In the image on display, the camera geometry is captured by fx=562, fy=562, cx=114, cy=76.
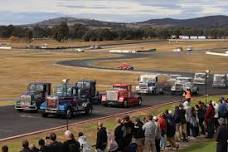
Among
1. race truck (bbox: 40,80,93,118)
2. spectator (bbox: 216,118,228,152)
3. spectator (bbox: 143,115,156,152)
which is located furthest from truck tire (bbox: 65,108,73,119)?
spectator (bbox: 216,118,228,152)

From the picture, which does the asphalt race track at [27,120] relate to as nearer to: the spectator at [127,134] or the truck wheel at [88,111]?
the truck wheel at [88,111]

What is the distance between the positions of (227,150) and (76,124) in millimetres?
16708

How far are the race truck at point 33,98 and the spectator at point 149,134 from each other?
72.0 feet

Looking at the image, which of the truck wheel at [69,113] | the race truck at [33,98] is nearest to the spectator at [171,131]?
the truck wheel at [69,113]

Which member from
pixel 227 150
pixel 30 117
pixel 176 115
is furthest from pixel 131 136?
pixel 30 117

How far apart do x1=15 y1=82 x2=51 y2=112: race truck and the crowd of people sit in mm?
17179

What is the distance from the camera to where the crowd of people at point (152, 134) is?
1548 cm

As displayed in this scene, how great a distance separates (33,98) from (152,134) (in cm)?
2257

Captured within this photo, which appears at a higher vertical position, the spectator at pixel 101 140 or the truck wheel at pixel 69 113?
the spectator at pixel 101 140

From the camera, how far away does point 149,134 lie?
19469mm

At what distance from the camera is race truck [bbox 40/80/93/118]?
3834 centimetres

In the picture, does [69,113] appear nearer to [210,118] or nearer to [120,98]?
[120,98]

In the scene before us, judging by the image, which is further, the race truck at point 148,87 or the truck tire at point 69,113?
the race truck at point 148,87

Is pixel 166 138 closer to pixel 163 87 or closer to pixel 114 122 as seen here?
pixel 114 122
